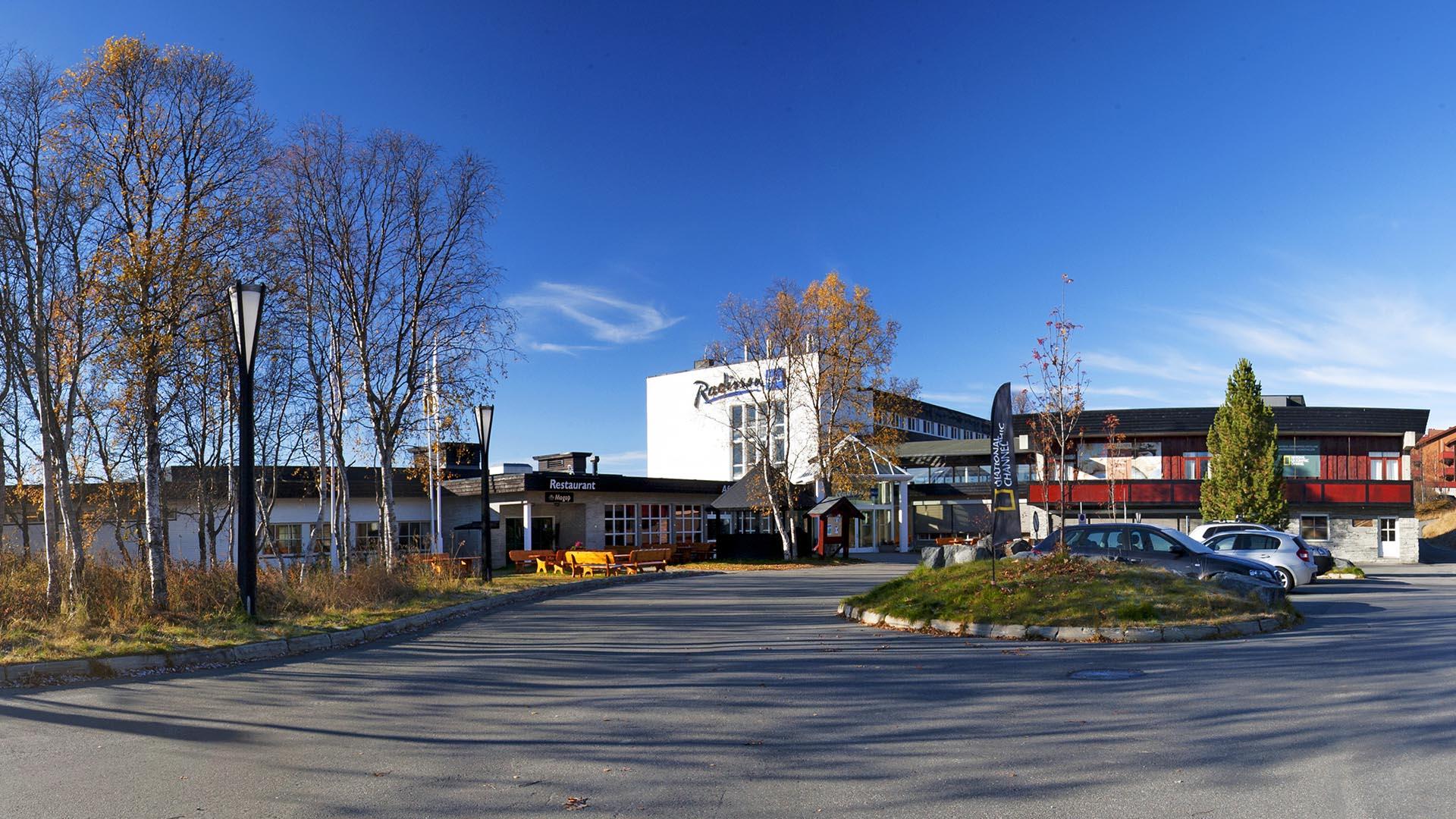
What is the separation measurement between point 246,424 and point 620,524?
1156 inches

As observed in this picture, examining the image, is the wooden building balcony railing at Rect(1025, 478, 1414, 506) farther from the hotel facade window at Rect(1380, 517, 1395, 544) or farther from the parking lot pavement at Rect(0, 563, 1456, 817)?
the parking lot pavement at Rect(0, 563, 1456, 817)

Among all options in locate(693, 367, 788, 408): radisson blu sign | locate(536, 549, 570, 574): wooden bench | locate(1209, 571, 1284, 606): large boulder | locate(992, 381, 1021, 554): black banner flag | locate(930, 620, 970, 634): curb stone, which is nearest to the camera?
locate(930, 620, 970, 634): curb stone

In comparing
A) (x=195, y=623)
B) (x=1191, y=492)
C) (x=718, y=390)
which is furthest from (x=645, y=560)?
(x=718, y=390)

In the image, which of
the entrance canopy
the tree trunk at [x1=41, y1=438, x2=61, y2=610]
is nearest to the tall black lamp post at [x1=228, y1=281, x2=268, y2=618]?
the tree trunk at [x1=41, y1=438, x2=61, y2=610]

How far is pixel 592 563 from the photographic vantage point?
30031 millimetres

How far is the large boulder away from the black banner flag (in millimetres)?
3338

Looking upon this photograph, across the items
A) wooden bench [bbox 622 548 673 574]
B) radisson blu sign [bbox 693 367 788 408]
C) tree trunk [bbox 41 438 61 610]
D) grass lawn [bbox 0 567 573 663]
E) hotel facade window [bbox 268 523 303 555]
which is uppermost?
radisson blu sign [bbox 693 367 788 408]

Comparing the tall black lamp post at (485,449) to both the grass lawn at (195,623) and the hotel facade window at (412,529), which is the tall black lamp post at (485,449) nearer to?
the grass lawn at (195,623)

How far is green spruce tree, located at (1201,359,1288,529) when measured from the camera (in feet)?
126

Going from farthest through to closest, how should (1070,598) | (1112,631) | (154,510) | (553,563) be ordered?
(553,563), (154,510), (1070,598), (1112,631)

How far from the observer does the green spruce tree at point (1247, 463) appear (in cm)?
3838

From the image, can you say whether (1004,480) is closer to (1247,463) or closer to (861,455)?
(861,455)

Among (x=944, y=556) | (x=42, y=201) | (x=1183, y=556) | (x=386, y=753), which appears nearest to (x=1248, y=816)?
(x=386, y=753)

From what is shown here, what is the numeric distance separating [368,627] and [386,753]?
7.87 metres
